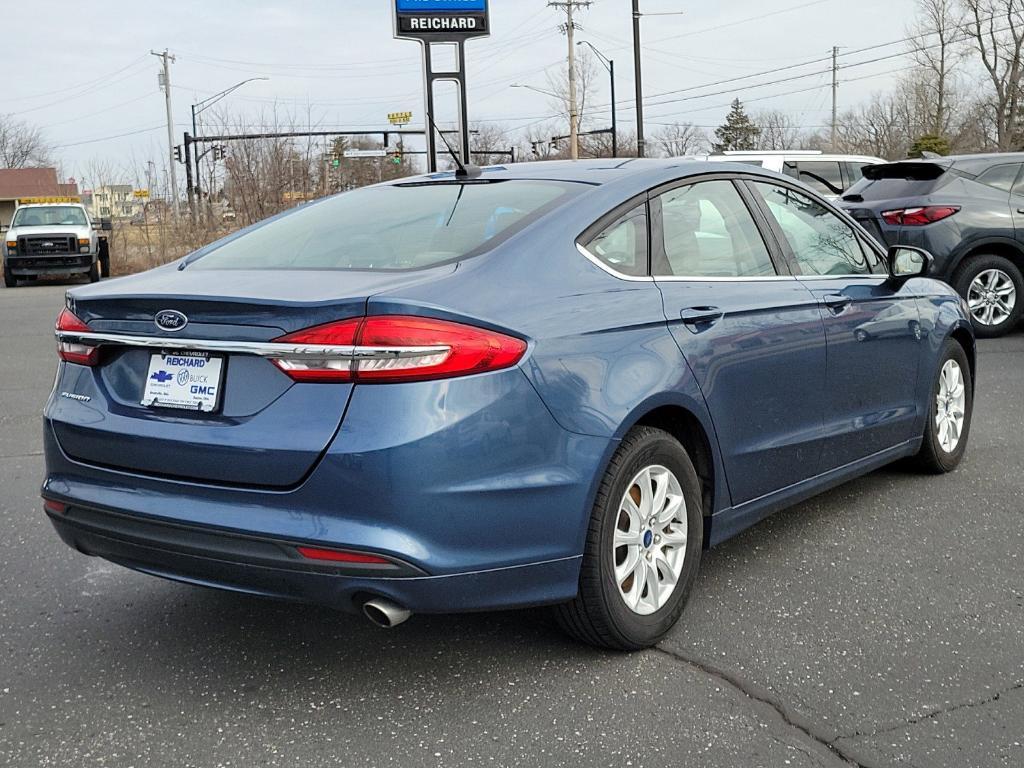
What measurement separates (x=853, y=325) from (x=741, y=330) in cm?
92

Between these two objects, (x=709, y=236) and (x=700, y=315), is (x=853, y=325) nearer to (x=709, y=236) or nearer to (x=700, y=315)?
(x=709, y=236)

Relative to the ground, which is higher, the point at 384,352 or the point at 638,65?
the point at 638,65

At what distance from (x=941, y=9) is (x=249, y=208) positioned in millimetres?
42740

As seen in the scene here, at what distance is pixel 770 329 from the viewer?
4.10 meters

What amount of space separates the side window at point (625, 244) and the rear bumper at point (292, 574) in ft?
3.25

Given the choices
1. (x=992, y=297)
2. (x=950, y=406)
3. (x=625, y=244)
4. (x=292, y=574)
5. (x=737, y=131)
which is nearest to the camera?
(x=292, y=574)

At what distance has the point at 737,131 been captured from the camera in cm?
8606

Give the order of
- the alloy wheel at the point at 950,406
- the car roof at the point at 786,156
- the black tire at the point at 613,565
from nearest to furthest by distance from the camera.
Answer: the black tire at the point at 613,565 < the alloy wheel at the point at 950,406 < the car roof at the point at 786,156

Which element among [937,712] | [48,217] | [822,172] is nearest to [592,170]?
[937,712]

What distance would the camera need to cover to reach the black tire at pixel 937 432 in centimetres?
542

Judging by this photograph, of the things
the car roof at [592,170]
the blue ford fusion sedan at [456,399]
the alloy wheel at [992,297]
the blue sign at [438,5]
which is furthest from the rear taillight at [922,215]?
the blue sign at [438,5]

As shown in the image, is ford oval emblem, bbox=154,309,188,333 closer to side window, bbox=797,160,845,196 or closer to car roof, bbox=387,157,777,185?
car roof, bbox=387,157,777,185

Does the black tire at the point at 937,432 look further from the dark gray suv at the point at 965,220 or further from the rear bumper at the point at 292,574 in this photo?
the dark gray suv at the point at 965,220

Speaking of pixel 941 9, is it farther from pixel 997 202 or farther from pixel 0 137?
pixel 0 137
